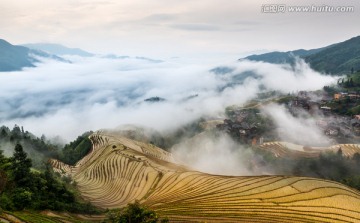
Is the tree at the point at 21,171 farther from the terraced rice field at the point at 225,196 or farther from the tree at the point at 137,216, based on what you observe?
the tree at the point at 137,216

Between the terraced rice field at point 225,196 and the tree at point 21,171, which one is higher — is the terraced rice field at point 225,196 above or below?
below

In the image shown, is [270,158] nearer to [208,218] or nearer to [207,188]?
[207,188]

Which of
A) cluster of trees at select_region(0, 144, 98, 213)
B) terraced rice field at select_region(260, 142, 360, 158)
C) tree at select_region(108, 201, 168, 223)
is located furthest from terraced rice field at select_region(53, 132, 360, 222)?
terraced rice field at select_region(260, 142, 360, 158)

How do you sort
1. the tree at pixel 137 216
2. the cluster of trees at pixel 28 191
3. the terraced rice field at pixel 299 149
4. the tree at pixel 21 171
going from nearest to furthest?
the tree at pixel 137 216, the cluster of trees at pixel 28 191, the tree at pixel 21 171, the terraced rice field at pixel 299 149

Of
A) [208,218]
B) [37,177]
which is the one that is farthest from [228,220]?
[37,177]

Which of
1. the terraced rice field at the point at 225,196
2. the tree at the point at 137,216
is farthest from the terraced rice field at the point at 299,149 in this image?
the tree at the point at 137,216

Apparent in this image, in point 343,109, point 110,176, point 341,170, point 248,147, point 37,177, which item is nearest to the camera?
point 37,177

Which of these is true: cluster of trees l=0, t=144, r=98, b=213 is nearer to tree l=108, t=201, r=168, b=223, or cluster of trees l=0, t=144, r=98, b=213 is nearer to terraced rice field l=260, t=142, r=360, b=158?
tree l=108, t=201, r=168, b=223
